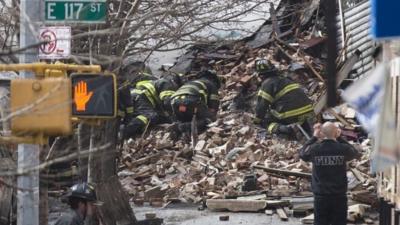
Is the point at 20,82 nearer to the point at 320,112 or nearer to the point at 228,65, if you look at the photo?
the point at 320,112

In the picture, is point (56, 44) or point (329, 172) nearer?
point (56, 44)

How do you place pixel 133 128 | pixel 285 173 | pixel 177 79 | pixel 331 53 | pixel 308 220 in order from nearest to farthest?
pixel 331 53 < pixel 308 220 < pixel 285 173 < pixel 133 128 < pixel 177 79

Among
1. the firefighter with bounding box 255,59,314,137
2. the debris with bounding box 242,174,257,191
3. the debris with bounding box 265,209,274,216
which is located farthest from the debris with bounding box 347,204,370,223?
the firefighter with bounding box 255,59,314,137

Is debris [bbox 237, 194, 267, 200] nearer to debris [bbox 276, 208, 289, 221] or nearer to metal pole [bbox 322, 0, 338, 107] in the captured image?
debris [bbox 276, 208, 289, 221]

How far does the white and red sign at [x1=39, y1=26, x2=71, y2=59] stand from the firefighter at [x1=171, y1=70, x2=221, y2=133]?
10376 millimetres

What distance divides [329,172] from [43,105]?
5.94 metres

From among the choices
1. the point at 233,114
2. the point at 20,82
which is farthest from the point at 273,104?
the point at 20,82

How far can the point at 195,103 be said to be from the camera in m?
19.9

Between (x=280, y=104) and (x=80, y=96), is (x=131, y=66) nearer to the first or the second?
(x=280, y=104)

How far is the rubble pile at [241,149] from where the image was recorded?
1593 centimetres

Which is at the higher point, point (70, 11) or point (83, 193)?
point (70, 11)

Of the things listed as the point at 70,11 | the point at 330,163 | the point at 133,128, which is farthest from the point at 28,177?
the point at 133,128

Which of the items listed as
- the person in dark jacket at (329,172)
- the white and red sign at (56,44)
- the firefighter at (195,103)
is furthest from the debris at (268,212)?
the white and red sign at (56,44)

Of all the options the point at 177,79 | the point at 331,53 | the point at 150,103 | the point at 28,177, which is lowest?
the point at 28,177
